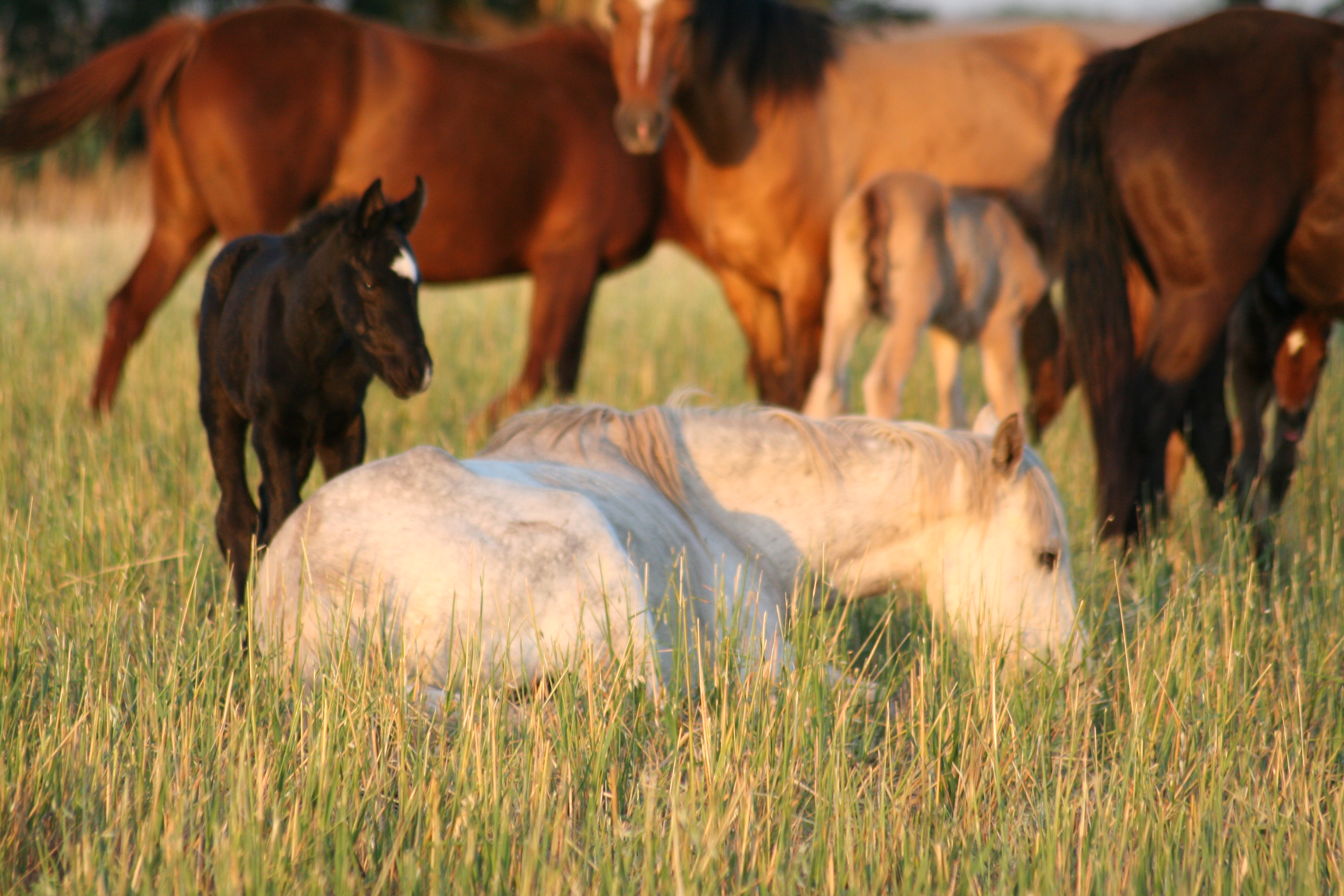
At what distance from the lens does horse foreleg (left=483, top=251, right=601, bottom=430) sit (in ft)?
21.0

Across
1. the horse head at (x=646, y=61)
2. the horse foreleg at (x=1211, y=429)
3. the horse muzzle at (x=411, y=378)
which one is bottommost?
the horse foreleg at (x=1211, y=429)

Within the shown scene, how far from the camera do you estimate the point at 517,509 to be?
255 centimetres

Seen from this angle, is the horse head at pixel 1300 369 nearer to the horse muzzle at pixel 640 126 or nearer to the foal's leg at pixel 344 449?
the horse muzzle at pixel 640 126

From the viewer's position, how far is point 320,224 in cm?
285

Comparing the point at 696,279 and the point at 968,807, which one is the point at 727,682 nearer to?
the point at 968,807

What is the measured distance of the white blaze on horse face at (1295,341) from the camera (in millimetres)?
4699

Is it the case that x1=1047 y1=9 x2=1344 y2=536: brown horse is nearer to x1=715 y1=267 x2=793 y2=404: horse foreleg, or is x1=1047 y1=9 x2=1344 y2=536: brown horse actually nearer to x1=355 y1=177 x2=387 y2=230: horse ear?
x1=715 y1=267 x2=793 y2=404: horse foreleg

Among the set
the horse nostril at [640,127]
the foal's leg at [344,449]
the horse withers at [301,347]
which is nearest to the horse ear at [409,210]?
the horse withers at [301,347]

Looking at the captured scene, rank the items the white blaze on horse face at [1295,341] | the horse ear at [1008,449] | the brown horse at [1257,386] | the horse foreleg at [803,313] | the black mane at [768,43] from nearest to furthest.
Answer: the horse ear at [1008,449]
the brown horse at [1257,386]
the white blaze on horse face at [1295,341]
the black mane at [768,43]
the horse foreleg at [803,313]

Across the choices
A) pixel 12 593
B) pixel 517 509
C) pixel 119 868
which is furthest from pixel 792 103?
pixel 119 868

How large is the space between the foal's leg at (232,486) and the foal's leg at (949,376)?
12.5 ft

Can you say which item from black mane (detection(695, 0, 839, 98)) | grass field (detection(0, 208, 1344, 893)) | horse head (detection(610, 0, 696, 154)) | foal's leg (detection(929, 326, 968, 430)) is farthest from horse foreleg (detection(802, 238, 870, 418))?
grass field (detection(0, 208, 1344, 893))

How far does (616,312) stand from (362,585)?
883 cm

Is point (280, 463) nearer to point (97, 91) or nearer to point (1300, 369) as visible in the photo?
point (1300, 369)
